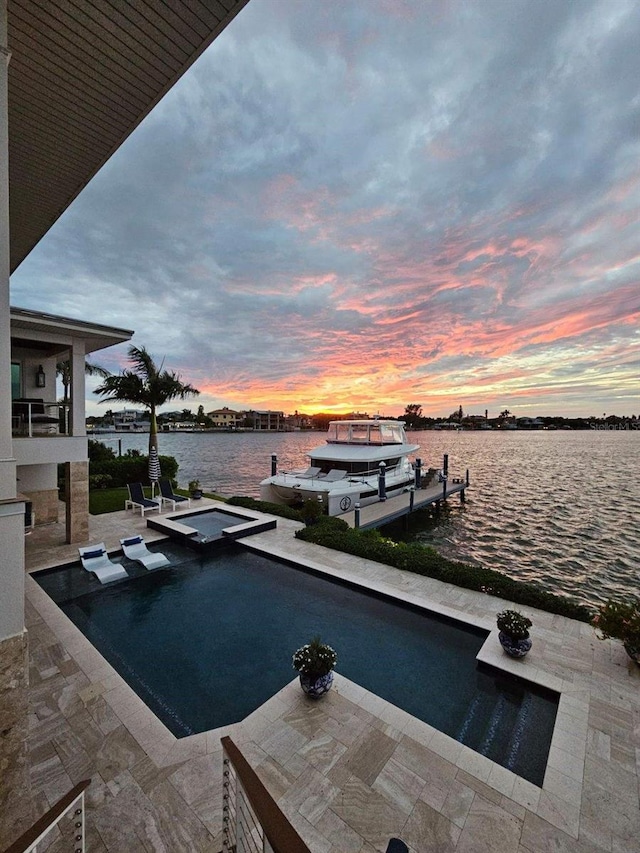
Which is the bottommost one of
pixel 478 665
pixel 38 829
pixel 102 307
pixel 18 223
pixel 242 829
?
pixel 478 665

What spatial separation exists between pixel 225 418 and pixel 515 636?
120502mm

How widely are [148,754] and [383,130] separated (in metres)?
15.9

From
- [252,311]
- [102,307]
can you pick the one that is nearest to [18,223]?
[102,307]

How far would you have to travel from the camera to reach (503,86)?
970cm

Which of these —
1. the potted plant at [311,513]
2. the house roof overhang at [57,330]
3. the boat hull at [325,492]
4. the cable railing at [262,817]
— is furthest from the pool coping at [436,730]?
the boat hull at [325,492]

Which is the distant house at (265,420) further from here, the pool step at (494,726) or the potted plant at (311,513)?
the pool step at (494,726)

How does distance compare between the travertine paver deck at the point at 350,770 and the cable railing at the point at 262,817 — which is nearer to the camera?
the cable railing at the point at 262,817

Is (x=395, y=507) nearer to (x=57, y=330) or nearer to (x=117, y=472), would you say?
(x=57, y=330)

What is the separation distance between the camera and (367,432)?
21.0 metres

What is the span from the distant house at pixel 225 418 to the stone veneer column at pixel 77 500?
3999 inches

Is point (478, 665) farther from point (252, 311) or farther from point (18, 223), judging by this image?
point (252, 311)

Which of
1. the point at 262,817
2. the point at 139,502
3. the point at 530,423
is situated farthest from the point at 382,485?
the point at 530,423

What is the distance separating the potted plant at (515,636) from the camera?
18.1 ft

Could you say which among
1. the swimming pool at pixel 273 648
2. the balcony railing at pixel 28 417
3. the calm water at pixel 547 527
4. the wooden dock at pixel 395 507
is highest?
the balcony railing at pixel 28 417
